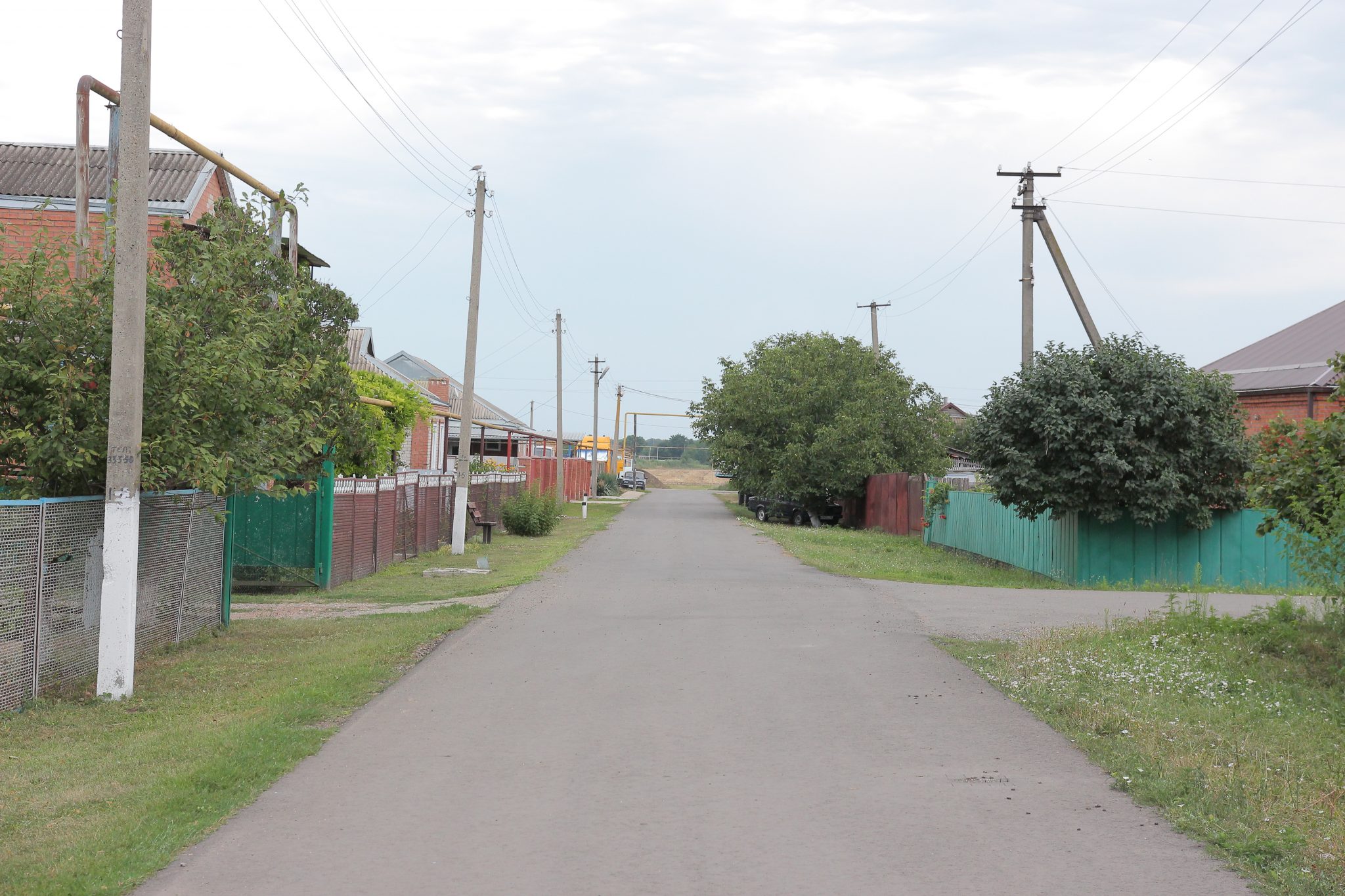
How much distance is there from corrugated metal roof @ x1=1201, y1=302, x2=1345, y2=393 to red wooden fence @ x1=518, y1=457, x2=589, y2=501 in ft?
69.8

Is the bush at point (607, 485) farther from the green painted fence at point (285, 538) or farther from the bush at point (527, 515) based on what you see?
the green painted fence at point (285, 538)

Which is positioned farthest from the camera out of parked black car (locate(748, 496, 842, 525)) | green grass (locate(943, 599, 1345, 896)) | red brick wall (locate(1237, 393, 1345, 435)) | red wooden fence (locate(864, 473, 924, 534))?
parked black car (locate(748, 496, 842, 525))

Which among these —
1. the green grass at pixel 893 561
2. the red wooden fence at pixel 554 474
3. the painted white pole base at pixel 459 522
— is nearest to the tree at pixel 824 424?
the green grass at pixel 893 561

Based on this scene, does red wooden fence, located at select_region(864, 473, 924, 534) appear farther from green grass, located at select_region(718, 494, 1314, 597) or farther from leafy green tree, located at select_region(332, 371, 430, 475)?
leafy green tree, located at select_region(332, 371, 430, 475)

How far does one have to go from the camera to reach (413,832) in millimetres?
5855

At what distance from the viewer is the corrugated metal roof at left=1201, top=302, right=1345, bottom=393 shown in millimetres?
29328

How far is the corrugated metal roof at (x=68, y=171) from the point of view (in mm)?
22125

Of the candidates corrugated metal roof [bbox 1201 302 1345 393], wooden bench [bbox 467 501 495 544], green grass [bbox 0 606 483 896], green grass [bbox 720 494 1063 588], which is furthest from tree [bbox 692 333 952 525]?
green grass [bbox 0 606 483 896]

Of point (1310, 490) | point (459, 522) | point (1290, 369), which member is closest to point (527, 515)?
point (459, 522)

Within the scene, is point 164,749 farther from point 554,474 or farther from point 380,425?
point 554,474

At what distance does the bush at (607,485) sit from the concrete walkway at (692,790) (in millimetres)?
68604

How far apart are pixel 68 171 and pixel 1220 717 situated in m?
22.3

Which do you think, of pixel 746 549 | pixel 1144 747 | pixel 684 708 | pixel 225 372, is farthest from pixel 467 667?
pixel 746 549

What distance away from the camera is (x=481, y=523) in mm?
28969
